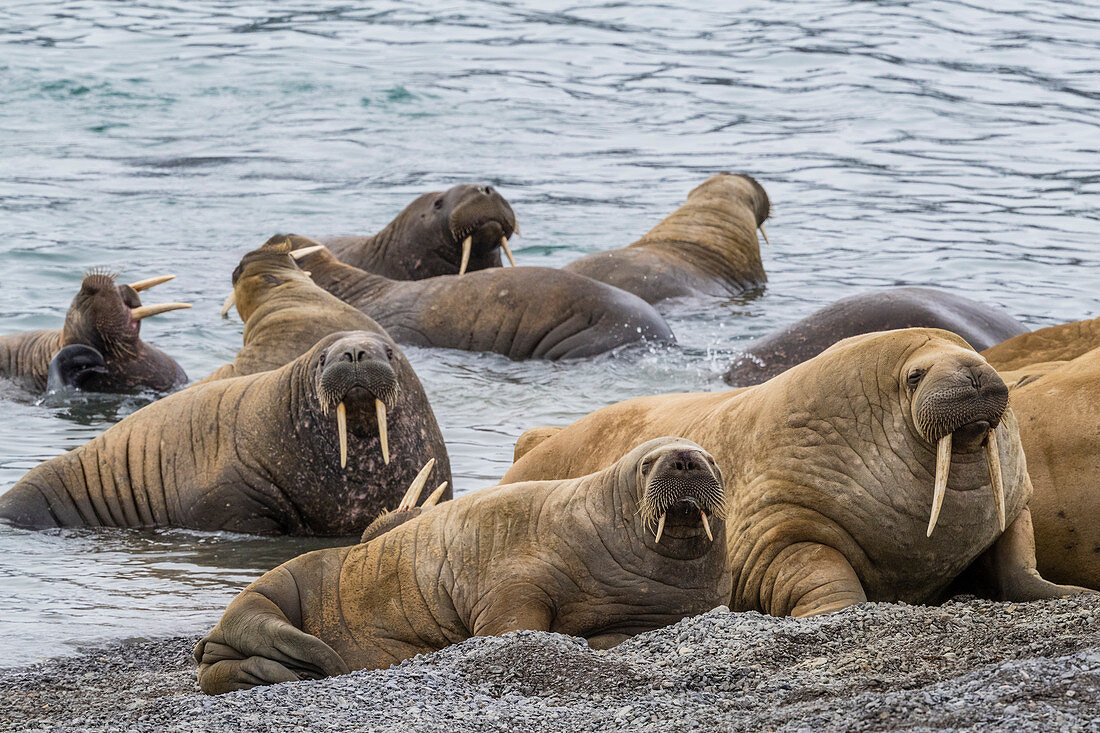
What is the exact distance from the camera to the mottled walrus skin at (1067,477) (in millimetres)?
4957

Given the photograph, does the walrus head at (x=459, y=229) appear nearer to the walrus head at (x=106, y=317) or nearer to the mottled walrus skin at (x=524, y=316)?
the mottled walrus skin at (x=524, y=316)

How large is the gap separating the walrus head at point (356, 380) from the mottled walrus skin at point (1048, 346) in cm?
260

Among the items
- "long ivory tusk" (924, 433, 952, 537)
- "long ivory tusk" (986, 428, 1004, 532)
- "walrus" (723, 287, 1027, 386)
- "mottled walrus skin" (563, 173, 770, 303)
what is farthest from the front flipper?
"mottled walrus skin" (563, 173, 770, 303)

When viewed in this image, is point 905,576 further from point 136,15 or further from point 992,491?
point 136,15

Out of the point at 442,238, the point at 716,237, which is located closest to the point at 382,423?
the point at 442,238

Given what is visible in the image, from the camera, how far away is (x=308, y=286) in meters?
8.86

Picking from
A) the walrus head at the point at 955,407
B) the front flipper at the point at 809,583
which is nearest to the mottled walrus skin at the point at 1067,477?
the walrus head at the point at 955,407

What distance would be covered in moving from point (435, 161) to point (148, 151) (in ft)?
13.0

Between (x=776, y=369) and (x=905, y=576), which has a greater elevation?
(x=905, y=576)

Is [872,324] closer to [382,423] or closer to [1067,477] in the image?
[382,423]

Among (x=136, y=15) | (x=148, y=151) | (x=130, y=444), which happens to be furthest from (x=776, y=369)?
(x=136, y=15)

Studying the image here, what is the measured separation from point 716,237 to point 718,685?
9549 millimetres

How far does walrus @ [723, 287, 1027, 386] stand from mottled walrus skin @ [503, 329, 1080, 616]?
12.6ft

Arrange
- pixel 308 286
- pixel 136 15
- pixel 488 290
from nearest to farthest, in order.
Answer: pixel 308 286 → pixel 488 290 → pixel 136 15
